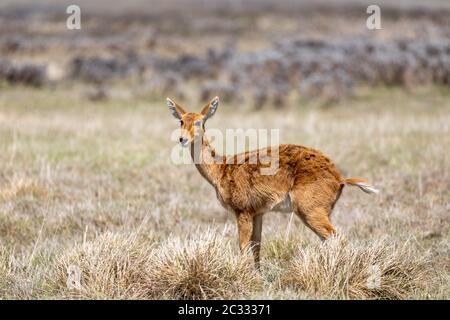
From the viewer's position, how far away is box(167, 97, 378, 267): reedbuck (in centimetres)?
668

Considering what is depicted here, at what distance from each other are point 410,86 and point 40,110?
10564 millimetres

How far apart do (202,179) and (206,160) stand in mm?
4350

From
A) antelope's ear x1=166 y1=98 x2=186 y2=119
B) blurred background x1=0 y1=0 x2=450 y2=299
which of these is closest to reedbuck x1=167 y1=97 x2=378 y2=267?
antelope's ear x1=166 y1=98 x2=186 y2=119

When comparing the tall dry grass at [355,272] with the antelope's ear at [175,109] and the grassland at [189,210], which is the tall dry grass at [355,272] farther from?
the antelope's ear at [175,109]

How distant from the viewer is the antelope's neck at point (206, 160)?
700 cm

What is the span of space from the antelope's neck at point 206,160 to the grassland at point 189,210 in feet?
1.91

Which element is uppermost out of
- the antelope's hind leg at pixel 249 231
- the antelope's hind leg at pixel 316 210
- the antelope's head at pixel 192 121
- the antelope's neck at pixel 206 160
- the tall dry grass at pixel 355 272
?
the antelope's head at pixel 192 121

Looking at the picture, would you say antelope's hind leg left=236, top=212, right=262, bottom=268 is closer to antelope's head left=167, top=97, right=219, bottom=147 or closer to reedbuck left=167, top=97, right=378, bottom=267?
reedbuck left=167, top=97, right=378, bottom=267

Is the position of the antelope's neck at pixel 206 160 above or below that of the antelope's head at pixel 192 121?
below

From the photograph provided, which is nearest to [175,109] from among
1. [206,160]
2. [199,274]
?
[206,160]

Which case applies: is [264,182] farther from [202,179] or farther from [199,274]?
[202,179]

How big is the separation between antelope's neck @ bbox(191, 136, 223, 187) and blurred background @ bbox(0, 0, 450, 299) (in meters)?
0.58

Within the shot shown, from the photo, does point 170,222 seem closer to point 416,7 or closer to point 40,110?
point 40,110

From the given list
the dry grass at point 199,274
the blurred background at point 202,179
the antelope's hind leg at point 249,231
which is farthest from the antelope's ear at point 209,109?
the dry grass at point 199,274
